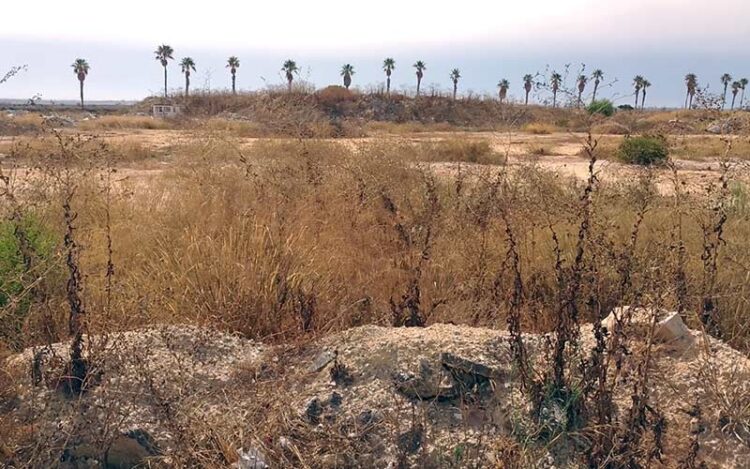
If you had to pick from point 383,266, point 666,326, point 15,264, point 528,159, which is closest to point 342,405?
point 666,326

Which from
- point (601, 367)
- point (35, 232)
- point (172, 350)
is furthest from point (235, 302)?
point (601, 367)

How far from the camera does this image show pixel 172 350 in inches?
135

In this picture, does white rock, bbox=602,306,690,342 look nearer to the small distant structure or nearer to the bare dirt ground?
the bare dirt ground

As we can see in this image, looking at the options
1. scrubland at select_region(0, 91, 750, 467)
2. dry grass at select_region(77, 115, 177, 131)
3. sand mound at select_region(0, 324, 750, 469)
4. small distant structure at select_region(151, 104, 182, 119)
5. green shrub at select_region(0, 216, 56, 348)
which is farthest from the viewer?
small distant structure at select_region(151, 104, 182, 119)

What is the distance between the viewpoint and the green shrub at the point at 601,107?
3.35 meters

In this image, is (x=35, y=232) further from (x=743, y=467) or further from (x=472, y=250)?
(x=743, y=467)

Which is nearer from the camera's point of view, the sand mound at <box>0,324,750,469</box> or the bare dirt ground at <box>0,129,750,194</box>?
the sand mound at <box>0,324,750,469</box>

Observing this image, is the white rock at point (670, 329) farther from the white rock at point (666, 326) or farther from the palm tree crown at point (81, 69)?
the palm tree crown at point (81, 69)

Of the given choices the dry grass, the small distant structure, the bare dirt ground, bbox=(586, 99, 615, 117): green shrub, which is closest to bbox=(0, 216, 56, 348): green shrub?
bbox=(586, 99, 615, 117): green shrub

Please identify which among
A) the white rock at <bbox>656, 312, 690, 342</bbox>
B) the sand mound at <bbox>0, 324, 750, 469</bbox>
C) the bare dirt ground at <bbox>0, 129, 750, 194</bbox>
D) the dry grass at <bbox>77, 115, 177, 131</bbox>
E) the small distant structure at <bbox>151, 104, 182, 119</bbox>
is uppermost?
the small distant structure at <bbox>151, 104, 182, 119</bbox>

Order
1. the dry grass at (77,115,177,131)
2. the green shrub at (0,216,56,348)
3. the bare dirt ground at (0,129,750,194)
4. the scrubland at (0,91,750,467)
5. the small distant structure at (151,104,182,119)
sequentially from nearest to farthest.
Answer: the scrubland at (0,91,750,467) < the green shrub at (0,216,56,348) < the bare dirt ground at (0,129,750,194) < the dry grass at (77,115,177,131) < the small distant structure at (151,104,182,119)

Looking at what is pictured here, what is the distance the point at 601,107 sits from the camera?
3387mm

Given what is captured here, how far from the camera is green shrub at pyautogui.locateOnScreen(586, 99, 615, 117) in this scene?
11.0 ft

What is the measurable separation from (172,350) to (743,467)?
2.86 metres
